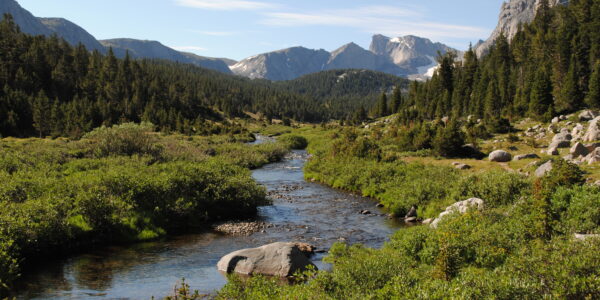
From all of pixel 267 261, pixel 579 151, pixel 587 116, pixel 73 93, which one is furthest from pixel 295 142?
pixel 267 261

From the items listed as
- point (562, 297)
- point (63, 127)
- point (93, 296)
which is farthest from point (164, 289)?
point (63, 127)

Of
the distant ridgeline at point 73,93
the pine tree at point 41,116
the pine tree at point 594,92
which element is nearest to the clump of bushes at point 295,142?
the distant ridgeline at point 73,93

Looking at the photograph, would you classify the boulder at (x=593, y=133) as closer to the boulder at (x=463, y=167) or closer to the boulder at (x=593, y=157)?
the boulder at (x=593, y=157)

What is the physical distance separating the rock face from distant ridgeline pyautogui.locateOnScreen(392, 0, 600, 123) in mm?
62397

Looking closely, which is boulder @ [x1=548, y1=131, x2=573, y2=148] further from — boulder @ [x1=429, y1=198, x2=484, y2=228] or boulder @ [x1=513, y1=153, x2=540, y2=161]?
boulder @ [x1=429, y1=198, x2=484, y2=228]

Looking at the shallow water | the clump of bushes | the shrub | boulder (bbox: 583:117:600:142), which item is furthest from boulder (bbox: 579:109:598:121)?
the shrub

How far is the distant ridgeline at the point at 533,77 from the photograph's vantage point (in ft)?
253

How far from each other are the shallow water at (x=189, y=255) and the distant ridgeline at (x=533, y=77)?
49.4m

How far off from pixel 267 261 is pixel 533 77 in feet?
288

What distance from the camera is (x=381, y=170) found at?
155ft

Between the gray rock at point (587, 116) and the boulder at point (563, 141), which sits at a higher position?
the gray rock at point (587, 116)

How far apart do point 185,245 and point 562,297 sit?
22.3 meters

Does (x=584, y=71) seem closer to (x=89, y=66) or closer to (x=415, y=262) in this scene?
(x=415, y=262)

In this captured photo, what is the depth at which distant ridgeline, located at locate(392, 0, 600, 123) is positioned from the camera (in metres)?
77.1
